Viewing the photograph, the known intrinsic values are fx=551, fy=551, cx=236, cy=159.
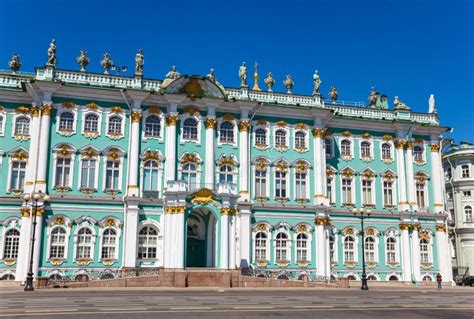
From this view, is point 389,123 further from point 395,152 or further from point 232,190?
point 232,190

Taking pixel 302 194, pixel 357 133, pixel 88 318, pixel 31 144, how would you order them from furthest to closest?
pixel 357 133 < pixel 302 194 < pixel 31 144 < pixel 88 318

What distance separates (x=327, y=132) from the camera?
50.5 metres

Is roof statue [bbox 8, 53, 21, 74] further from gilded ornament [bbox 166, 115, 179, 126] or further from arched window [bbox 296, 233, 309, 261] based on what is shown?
arched window [bbox 296, 233, 309, 261]

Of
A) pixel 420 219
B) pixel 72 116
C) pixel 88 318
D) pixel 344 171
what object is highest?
pixel 72 116

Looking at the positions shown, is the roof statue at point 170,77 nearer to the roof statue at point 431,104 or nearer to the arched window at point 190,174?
the arched window at point 190,174

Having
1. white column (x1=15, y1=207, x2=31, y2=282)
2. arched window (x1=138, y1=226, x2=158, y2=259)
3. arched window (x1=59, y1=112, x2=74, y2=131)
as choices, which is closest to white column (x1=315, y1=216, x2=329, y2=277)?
arched window (x1=138, y1=226, x2=158, y2=259)

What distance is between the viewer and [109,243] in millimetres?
42438

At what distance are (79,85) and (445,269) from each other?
36.0 meters

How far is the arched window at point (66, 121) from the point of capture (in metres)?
43.2

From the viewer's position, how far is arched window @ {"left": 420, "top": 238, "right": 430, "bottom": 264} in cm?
5044

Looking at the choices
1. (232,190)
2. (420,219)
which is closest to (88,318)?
(232,190)

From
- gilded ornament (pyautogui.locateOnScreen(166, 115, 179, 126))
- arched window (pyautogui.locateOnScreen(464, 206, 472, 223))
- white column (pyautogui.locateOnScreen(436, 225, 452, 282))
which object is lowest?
white column (pyautogui.locateOnScreen(436, 225, 452, 282))

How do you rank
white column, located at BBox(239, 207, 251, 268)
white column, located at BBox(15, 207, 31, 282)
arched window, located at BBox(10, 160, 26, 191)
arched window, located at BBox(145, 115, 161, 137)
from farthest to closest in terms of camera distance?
arched window, located at BBox(145, 115, 161, 137) < white column, located at BBox(239, 207, 251, 268) < arched window, located at BBox(10, 160, 26, 191) < white column, located at BBox(15, 207, 31, 282)

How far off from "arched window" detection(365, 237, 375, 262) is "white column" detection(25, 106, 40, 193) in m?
28.7
